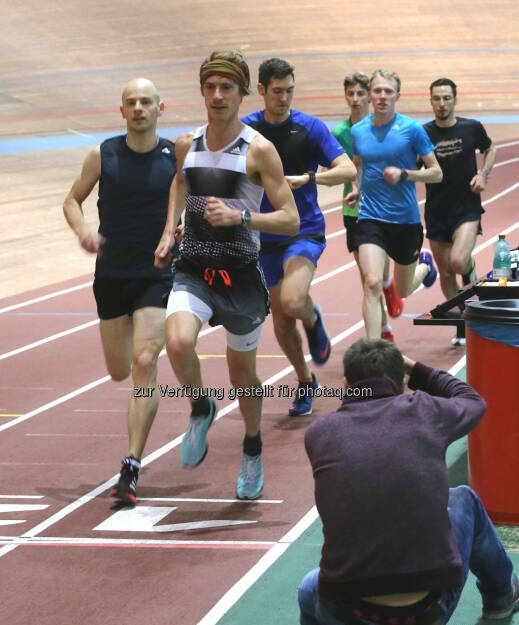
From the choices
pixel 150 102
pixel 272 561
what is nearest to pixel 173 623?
pixel 272 561

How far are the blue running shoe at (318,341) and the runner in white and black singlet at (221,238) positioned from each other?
193 centimetres

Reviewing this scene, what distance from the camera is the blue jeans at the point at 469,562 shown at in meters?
3.54

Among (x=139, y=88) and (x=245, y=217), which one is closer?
(x=245, y=217)

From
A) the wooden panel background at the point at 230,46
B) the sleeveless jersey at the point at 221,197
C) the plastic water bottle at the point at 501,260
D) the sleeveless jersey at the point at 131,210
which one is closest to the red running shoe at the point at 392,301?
the plastic water bottle at the point at 501,260

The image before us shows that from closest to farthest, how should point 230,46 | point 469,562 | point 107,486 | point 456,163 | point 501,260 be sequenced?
1. point 469,562
2. point 107,486
3. point 501,260
4. point 456,163
5. point 230,46

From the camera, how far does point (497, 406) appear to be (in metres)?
5.07

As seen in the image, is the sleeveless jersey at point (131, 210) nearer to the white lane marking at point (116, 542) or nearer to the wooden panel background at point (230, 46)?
the white lane marking at point (116, 542)

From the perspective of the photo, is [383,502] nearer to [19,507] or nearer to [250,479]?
[250,479]

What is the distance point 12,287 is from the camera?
1430cm

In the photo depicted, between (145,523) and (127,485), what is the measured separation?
0.28 meters

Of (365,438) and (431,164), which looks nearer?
(365,438)

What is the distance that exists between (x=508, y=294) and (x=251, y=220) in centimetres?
158

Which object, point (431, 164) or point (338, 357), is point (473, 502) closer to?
point (431, 164)

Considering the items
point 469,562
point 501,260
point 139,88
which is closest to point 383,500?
point 469,562
